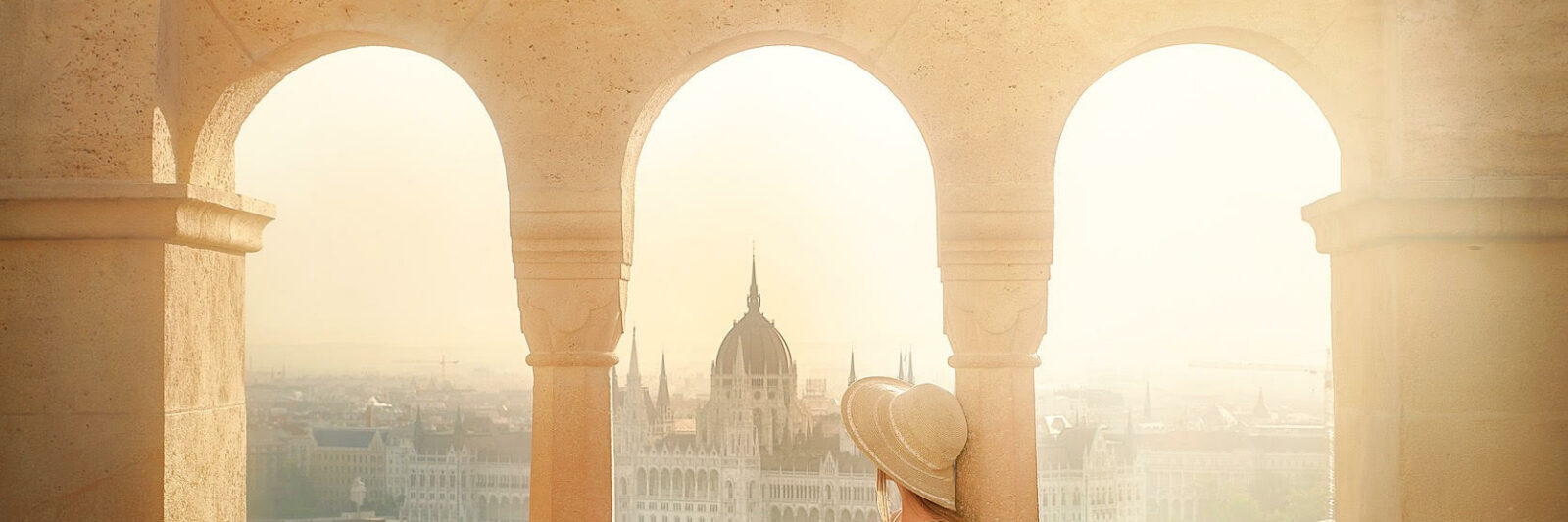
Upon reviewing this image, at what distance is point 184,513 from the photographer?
17.1ft

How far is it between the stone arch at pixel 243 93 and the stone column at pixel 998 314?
2.02 metres

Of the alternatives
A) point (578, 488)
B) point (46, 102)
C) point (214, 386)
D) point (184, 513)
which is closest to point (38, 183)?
point (46, 102)

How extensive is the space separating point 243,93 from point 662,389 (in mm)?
10234

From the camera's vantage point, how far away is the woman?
402cm

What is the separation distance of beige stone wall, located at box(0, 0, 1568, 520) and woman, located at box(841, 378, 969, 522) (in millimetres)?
1004

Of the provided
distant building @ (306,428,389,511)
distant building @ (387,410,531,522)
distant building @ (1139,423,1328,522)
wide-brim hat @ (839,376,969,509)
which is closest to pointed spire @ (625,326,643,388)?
distant building @ (387,410,531,522)

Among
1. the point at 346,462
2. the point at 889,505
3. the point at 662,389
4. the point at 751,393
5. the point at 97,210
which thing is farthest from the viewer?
the point at 751,393

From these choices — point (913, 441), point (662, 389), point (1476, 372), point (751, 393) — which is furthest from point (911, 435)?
point (751, 393)

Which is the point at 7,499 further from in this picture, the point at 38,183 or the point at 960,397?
the point at 960,397

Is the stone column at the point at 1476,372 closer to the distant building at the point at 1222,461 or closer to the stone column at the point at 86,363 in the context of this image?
the distant building at the point at 1222,461

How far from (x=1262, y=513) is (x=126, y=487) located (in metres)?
8.26

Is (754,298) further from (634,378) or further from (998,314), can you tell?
(998,314)

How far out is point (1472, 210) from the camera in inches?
185

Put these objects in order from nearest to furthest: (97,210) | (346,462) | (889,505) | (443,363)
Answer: (889,505) → (97,210) → (443,363) → (346,462)
